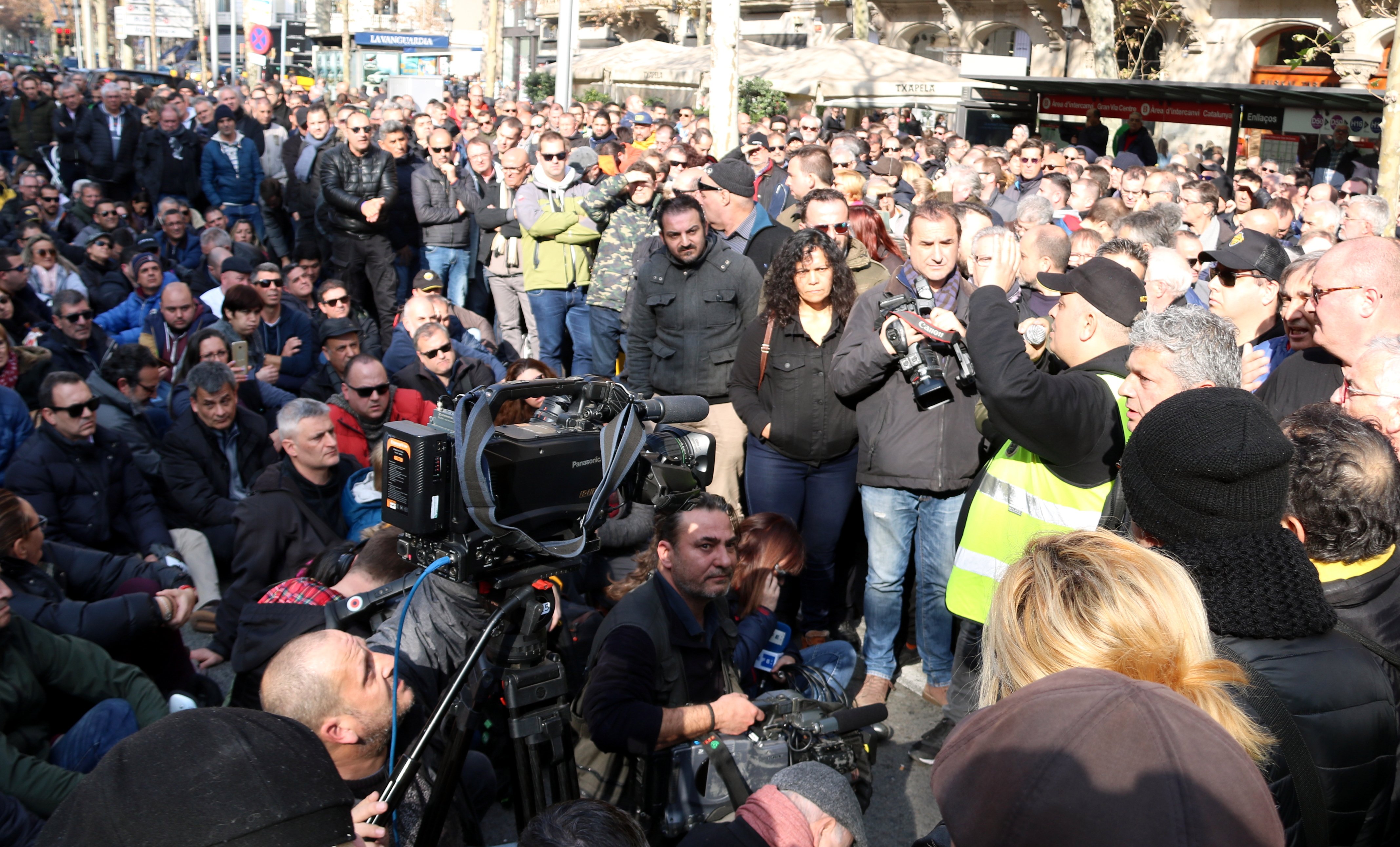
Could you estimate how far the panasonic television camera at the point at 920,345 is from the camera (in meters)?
3.59

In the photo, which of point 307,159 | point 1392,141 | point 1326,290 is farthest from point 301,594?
point 1392,141

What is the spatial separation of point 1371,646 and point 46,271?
333 inches

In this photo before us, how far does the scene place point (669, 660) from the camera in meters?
3.13

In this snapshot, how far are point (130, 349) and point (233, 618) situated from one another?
224 centimetres

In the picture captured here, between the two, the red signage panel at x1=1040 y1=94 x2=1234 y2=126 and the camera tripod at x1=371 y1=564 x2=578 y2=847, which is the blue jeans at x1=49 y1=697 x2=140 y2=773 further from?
the red signage panel at x1=1040 y1=94 x2=1234 y2=126

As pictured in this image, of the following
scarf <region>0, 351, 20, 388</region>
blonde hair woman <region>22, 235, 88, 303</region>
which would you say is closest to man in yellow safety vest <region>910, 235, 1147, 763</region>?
scarf <region>0, 351, 20, 388</region>

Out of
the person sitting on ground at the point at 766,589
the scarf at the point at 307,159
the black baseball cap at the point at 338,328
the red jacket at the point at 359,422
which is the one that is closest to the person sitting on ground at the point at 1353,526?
the person sitting on ground at the point at 766,589

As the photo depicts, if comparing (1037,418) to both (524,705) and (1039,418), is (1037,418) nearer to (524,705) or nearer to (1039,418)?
(1039,418)

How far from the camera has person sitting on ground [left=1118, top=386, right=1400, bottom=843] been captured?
167 cm

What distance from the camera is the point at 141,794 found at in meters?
1.22

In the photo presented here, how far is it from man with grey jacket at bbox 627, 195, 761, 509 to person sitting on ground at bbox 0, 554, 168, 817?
2.56 m

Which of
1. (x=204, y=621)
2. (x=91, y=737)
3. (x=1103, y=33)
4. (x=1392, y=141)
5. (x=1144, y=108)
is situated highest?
(x=1103, y=33)

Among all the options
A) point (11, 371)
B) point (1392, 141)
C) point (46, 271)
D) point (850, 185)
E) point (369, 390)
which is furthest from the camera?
point (1392, 141)

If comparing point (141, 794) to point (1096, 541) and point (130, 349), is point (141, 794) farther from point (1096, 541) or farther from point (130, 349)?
point (130, 349)
